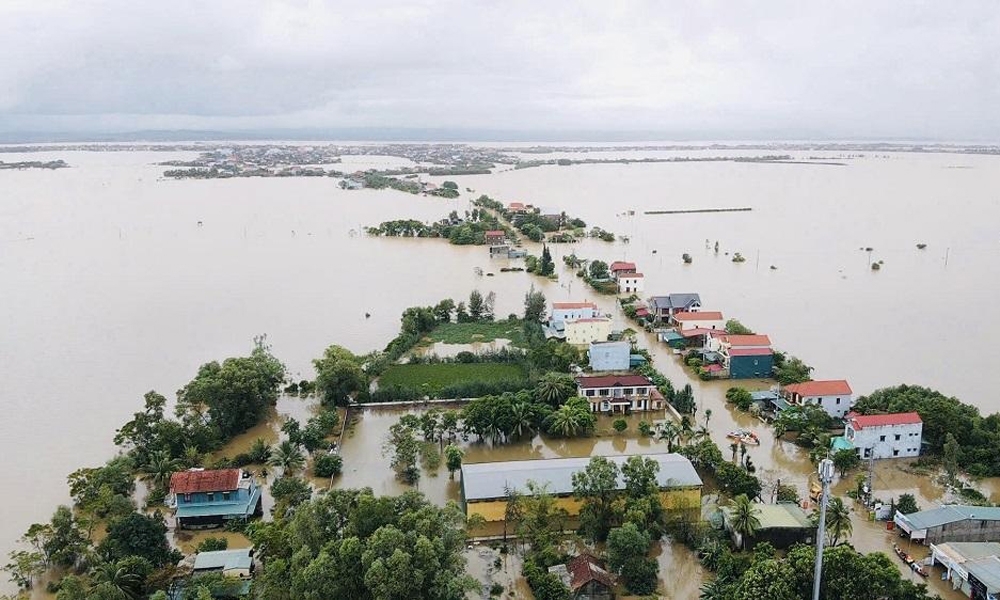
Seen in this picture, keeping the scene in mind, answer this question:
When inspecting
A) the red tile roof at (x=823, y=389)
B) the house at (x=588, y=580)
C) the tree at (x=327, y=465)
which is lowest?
the tree at (x=327, y=465)

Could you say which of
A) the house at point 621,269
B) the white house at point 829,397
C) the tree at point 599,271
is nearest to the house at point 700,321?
the white house at point 829,397

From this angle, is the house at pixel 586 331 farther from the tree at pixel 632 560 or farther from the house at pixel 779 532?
the tree at pixel 632 560

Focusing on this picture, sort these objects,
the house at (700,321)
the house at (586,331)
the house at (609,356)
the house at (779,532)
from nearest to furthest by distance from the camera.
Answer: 1. the house at (779,532)
2. the house at (609,356)
3. the house at (586,331)
4. the house at (700,321)

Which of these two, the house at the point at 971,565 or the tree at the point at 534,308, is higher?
the tree at the point at 534,308

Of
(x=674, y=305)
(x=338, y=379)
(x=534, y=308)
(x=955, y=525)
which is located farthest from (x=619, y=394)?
(x=674, y=305)

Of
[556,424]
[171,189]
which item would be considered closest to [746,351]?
[556,424]

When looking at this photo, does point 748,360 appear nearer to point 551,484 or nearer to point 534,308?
point 534,308
